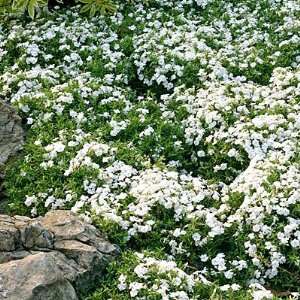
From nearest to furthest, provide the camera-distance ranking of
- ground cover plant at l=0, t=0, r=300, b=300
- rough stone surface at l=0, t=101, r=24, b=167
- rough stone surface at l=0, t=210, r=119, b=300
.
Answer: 1. rough stone surface at l=0, t=210, r=119, b=300
2. ground cover plant at l=0, t=0, r=300, b=300
3. rough stone surface at l=0, t=101, r=24, b=167

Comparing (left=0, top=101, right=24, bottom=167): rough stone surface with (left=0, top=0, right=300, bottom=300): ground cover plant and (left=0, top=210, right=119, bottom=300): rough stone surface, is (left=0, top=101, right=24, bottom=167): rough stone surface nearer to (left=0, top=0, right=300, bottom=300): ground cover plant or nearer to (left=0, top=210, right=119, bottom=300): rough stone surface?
(left=0, top=0, right=300, bottom=300): ground cover plant

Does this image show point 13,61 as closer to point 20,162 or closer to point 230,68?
point 20,162

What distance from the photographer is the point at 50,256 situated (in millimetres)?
6133

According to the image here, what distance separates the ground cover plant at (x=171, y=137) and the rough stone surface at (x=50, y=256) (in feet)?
0.78

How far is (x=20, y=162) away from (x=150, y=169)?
1.64 meters

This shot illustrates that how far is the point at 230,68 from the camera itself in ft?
33.6

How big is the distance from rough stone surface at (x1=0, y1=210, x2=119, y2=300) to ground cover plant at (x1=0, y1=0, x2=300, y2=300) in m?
0.24

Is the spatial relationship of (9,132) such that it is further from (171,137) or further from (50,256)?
(50,256)

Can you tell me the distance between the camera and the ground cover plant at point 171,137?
7.10 m

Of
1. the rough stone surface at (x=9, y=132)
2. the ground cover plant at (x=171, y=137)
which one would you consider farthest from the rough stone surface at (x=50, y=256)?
the rough stone surface at (x=9, y=132)

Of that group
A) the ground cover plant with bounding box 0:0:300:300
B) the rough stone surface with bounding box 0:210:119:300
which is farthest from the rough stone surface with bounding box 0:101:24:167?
the rough stone surface with bounding box 0:210:119:300

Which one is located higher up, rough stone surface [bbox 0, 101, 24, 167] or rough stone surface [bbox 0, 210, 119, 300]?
rough stone surface [bbox 0, 210, 119, 300]

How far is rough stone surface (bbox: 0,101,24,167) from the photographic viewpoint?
8688mm

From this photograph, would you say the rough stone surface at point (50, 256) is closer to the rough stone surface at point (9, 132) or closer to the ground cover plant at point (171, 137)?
the ground cover plant at point (171, 137)
